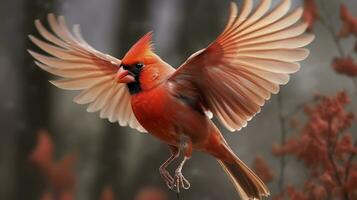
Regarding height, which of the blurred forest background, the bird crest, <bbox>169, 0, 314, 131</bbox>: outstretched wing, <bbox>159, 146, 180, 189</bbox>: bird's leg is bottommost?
the blurred forest background

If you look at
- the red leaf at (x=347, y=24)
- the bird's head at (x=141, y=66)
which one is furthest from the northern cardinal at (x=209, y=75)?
the red leaf at (x=347, y=24)

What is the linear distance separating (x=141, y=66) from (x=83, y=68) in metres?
0.12

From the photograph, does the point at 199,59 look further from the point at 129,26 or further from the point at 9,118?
the point at 9,118

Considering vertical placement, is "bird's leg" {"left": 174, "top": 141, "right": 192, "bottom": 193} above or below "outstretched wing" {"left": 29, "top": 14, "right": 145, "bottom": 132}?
below

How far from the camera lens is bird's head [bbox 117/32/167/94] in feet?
1.51

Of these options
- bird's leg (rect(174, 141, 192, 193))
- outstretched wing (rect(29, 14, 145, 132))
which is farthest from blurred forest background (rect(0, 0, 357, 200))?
bird's leg (rect(174, 141, 192, 193))

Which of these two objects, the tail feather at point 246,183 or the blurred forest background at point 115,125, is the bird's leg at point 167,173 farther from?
the blurred forest background at point 115,125

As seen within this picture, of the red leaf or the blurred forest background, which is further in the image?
the blurred forest background

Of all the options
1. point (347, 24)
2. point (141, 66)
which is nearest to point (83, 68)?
point (141, 66)

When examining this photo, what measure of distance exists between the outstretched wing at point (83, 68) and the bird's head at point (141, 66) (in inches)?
1.4

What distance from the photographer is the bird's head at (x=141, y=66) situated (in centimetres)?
46

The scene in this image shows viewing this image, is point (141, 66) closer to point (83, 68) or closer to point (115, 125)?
point (83, 68)

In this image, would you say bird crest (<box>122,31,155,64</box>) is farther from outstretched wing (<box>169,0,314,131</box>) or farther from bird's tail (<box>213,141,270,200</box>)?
bird's tail (<box>213,141,270,200</box>)

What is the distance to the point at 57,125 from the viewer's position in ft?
5.18
